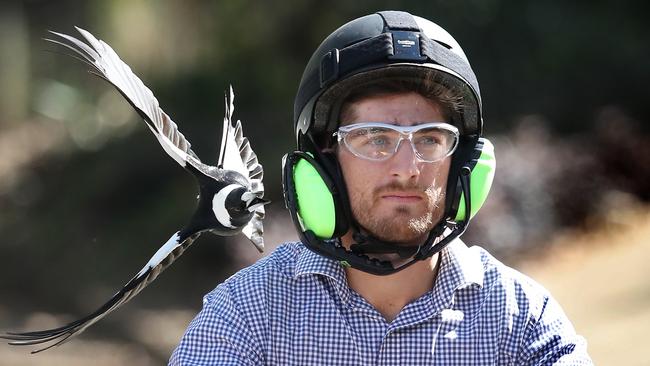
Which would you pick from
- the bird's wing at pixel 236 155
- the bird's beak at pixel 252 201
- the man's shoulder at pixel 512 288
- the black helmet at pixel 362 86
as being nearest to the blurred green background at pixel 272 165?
the bird's wing at pixel 236 155

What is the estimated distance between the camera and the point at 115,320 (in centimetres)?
1007

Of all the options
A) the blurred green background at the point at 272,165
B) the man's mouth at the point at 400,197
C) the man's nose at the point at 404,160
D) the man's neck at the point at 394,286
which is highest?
the man's nose at the point at 404,160

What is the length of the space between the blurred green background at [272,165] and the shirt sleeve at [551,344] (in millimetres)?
4922

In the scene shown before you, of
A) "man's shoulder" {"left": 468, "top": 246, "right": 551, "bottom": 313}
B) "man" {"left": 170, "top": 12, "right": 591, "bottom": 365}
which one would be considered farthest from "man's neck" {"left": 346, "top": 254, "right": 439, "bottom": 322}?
"man's shoulder" {"left": 468, "top": 246, "right": 551, "bottom": 313}

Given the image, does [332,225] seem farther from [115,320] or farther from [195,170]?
[115,320]

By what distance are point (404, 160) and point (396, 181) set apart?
0.05 metres

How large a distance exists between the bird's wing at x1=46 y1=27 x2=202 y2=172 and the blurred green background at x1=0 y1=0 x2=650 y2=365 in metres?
5.20

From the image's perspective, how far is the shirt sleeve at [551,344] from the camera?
8.45ft

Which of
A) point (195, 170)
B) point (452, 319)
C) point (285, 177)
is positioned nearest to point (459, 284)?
point (452, 319)

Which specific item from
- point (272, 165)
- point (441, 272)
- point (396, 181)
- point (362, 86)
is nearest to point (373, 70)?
point (362, 86)

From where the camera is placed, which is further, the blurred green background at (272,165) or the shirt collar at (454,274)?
the blurred green background at (272,165)

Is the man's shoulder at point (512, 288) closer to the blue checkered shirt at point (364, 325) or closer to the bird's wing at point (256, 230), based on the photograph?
the blue checkered shirt at point (364, 325)

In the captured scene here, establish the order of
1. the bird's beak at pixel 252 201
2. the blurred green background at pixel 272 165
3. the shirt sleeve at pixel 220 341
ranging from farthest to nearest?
the blurred green background at pixel 272 165, the bird's beak at pixel 252 201, the shirt sleeve at pixel 220 341

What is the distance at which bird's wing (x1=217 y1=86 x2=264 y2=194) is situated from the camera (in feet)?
9.89
